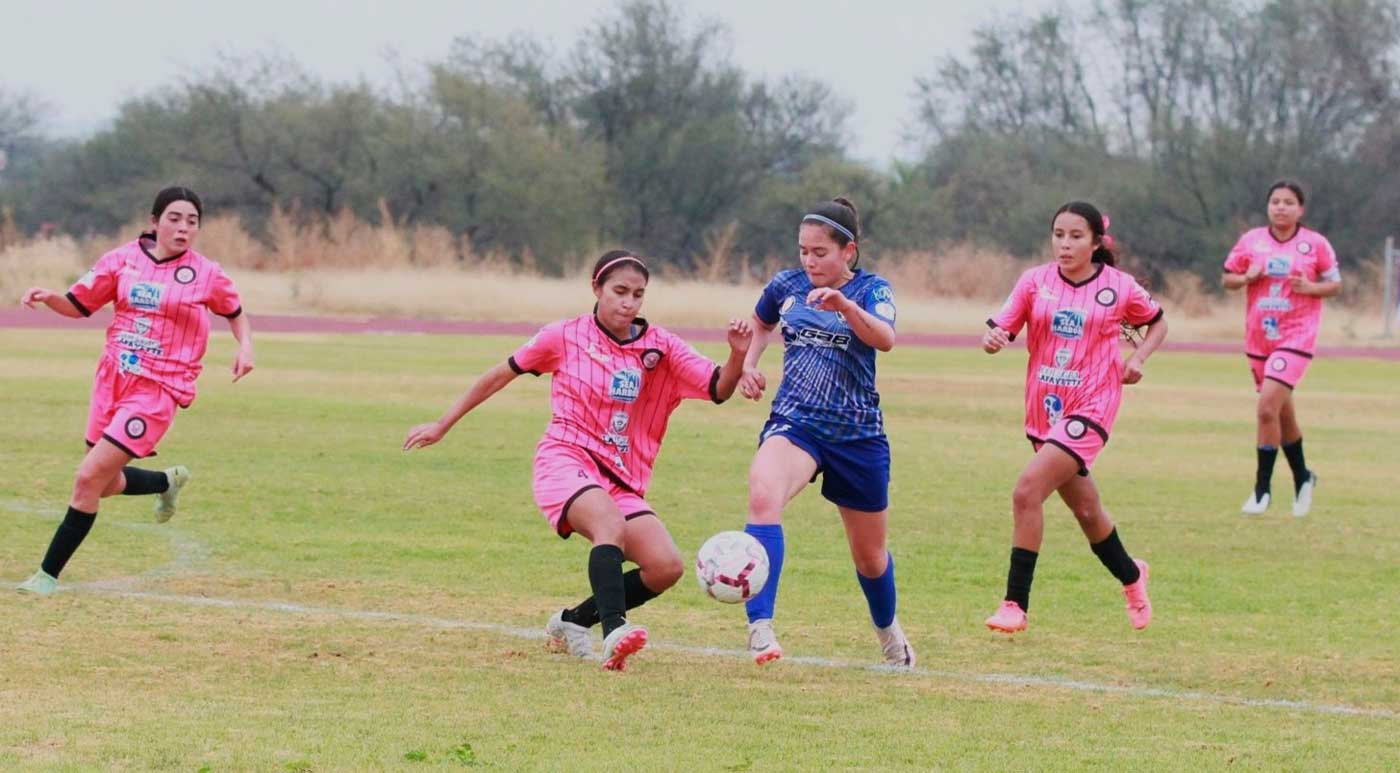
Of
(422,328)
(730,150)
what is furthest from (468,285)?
(730,150)

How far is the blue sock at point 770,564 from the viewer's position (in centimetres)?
705

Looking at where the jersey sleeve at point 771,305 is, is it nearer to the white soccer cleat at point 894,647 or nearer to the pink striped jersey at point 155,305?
the white soccer cleat at point 894,647

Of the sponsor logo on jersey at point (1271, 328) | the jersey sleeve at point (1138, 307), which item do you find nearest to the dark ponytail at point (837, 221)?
the jersey sleeve at point (1138, 307)

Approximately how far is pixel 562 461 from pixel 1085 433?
7.52 ft

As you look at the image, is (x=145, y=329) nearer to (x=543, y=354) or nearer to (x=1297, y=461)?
(x=543, y=354)

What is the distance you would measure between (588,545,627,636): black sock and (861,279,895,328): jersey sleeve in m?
1.33

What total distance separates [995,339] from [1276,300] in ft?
18.5

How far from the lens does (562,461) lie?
7312 mm

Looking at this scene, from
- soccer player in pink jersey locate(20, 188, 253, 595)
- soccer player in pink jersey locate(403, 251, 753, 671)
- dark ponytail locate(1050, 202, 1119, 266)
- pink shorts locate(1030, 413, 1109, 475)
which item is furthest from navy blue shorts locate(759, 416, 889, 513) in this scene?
soccer player in pink jersey locate(20, 188, 253, 595)

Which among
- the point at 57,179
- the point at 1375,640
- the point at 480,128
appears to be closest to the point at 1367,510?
the point at 1375,640

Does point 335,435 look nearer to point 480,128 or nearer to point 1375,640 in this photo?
point 1375,640

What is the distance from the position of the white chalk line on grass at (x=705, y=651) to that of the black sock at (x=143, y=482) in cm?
38

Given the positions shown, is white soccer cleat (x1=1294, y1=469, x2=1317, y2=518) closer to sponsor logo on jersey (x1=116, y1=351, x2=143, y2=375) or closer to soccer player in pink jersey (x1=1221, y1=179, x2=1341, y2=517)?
soccer player in pink jersey (x1=1221, y1=179, x2=1341, y2=517)

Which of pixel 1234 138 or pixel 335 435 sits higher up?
pixel 1234 138
